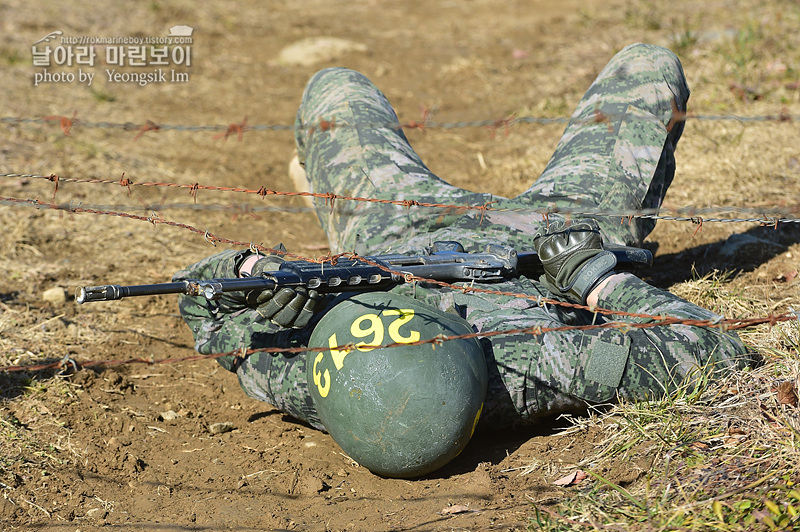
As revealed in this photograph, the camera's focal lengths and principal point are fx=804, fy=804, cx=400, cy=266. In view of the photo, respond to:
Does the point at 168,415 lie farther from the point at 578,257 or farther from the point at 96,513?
the point at 578,257

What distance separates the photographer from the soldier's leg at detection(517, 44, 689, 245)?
4465 mm

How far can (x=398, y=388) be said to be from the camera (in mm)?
3143

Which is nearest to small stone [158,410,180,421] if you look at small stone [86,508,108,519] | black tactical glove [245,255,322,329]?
small stone [86,508,108,519]

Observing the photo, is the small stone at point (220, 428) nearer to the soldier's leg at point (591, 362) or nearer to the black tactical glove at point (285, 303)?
the black tactical glove at point (285, 303)

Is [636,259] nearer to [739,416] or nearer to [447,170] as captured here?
[739,416]

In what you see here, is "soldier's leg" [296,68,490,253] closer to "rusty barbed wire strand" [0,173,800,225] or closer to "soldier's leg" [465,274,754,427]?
"rusty barbed wire strand" [0,173,800,225]

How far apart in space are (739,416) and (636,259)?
41.4 inches

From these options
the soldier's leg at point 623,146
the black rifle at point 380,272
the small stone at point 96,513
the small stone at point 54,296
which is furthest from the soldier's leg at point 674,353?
the small stone at point 54,296

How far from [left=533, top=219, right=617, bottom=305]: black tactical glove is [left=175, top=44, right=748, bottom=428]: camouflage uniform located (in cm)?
10

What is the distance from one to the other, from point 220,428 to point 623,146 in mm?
2745

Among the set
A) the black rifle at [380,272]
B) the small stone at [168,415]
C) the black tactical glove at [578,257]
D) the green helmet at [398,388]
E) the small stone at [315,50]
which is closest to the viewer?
the black rifle at [380,272]

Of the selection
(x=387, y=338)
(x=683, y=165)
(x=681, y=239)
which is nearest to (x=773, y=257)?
(x=681, y=239)

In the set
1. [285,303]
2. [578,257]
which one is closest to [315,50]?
[578,257]

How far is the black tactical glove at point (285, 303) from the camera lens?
10.8ft
